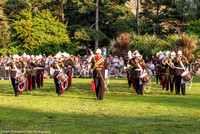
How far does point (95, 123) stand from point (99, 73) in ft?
17.2

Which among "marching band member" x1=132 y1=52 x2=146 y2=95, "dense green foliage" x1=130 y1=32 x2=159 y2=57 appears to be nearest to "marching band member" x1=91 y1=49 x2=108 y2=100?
"marching band member" x1=132 y1=52 x2=146 y2=95

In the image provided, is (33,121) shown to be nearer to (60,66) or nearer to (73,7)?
(60,66)

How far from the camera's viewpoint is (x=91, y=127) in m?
8.12

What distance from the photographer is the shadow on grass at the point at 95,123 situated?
778cm

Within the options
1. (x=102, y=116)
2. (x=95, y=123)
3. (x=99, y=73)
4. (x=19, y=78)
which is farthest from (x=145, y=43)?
(x=95, y=123)

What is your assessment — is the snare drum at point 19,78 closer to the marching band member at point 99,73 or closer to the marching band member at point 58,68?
the marching band member at point 58,68

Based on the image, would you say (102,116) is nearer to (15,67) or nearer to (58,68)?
(58,68)

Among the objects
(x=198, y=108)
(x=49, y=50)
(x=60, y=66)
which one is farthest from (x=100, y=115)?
(x=49, y=50)

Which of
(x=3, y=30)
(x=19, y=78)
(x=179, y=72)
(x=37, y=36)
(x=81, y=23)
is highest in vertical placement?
(x=81, y=23)

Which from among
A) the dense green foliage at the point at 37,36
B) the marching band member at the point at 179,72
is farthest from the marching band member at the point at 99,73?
the dense green foliage at the point at 37,36

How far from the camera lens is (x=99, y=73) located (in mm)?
13695

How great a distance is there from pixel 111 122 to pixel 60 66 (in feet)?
25.7

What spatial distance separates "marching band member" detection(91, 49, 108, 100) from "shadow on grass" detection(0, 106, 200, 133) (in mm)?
3478

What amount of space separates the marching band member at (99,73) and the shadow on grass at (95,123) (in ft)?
11.4
